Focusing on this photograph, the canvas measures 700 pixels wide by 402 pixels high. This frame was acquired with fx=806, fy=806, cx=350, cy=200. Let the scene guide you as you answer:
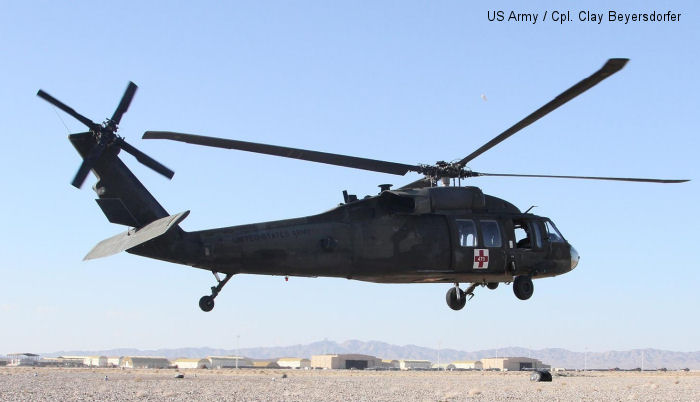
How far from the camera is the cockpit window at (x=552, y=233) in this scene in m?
28.2

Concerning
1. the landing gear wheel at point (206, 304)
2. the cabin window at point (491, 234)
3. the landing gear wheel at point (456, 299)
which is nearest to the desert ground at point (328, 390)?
the landing gear wheel at point (456, 299)

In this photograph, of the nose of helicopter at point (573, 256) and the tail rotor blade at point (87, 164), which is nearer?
the tail rotor blade at point (87, 164)

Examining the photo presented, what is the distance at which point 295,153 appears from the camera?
24.5 meters

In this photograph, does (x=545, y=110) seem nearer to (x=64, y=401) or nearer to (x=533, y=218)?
(x=533, y=218)

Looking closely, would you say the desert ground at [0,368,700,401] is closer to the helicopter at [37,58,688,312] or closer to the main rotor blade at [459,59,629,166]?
the helicopter at [37,58,688,312]

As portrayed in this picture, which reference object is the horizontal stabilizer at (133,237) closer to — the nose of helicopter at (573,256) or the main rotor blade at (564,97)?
the main rotor blade at (564,97)

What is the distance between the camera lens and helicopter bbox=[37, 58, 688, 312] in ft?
76.4

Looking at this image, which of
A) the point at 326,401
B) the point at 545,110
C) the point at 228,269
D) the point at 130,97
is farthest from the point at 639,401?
the point at 130,97

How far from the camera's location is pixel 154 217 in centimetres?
→ 2398

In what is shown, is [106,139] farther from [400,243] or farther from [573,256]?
[573,256]

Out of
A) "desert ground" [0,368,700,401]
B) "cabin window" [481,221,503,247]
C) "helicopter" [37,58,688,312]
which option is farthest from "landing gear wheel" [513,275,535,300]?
"desert ground" [0,368,700,401]

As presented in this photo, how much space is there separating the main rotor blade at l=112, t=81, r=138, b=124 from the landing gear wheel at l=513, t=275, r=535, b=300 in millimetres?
13856

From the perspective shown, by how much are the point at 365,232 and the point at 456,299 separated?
5.07 metres

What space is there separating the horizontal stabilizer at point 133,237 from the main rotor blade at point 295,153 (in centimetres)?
217
